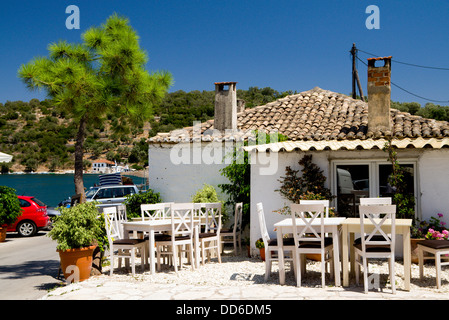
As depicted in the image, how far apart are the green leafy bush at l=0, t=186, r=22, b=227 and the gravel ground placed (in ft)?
22.7

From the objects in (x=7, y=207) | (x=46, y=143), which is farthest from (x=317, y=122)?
(x=46, y=143)

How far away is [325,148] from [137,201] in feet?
20.7

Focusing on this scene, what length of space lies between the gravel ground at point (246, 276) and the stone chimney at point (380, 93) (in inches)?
168

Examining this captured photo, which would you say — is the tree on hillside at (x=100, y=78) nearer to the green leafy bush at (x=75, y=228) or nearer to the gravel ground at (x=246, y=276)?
the green leafy bush at (x=75, y=228)

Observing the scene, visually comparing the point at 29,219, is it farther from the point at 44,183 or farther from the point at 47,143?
the point at 44,183

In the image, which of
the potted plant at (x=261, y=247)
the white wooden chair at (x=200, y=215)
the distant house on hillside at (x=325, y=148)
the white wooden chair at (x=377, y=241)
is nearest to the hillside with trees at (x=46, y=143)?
the distant house on hillside at (x=325, y=148)

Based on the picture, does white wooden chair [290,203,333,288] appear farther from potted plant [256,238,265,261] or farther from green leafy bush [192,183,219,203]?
green leafy bush [192,183,219,203]

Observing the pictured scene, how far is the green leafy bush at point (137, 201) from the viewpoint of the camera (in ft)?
44.5

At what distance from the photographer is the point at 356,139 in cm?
1218

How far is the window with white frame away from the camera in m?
10.4

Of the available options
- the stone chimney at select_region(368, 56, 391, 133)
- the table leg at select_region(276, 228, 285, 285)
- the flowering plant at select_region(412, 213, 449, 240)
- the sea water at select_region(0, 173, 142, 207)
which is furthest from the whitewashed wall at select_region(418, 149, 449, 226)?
the sea water at select_region(0, 173, 142, 207)
